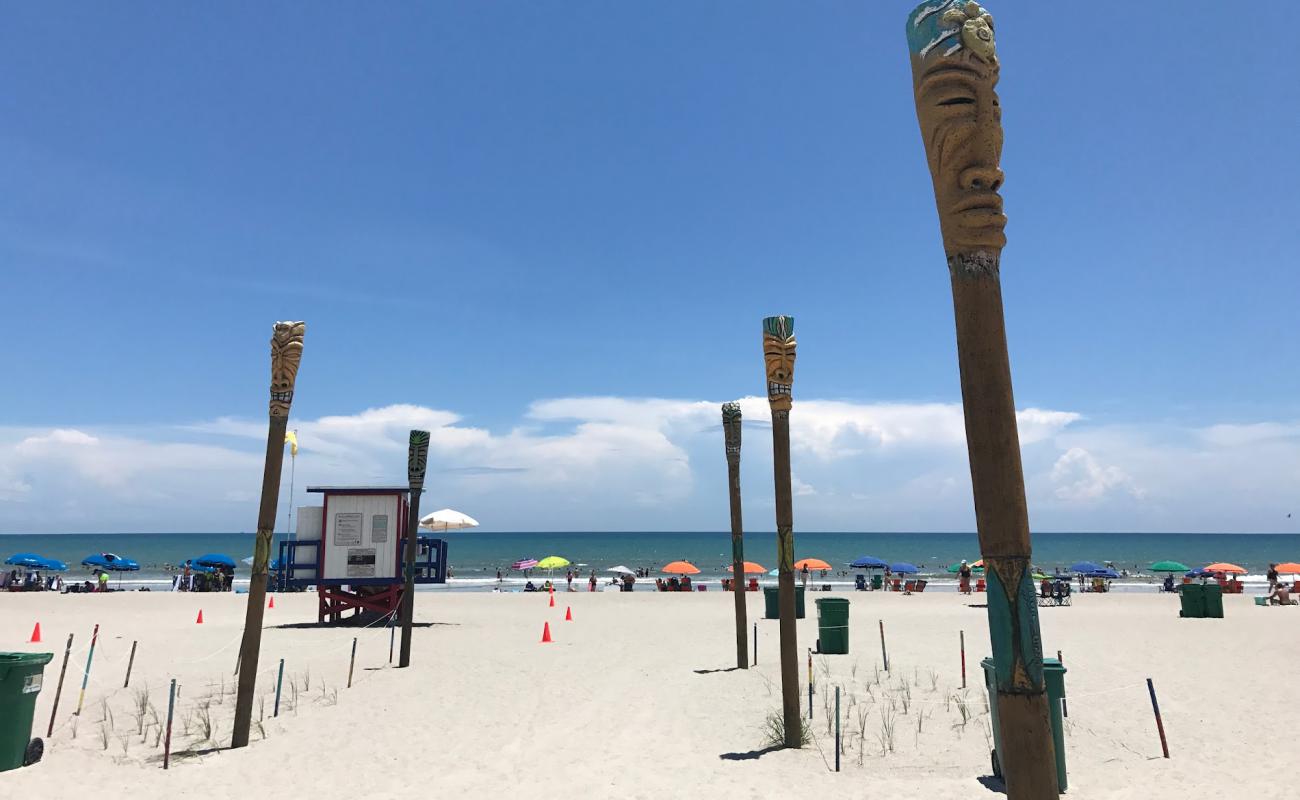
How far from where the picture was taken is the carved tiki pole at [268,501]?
34.9ft

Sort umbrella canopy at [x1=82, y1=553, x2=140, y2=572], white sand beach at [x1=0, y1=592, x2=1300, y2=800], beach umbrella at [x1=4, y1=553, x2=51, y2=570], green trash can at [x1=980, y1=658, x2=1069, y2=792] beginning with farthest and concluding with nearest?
umbrella canopy at [x1=82, y1=553, x2=140, y2=572] → beach umbrella at [x1=4, y1=553, x2=51, y2=570] → white sand beach at [x1=0, y1=592, x2=1300, y2=800] → green trash can at [x1=980, y1=658, x2=1069, y2=792]

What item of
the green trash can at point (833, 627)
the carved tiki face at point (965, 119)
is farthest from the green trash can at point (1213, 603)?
the carved tiki face at point (965, 119)

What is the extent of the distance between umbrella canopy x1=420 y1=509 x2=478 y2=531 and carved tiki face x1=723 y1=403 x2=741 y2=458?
17115mm

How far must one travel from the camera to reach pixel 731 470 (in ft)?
56.0

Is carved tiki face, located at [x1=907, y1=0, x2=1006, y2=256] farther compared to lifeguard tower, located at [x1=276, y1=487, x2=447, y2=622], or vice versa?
lifeguard tower, located at [x1=276, y1=487, x2=447, y2=622]

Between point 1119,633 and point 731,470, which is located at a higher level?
point 731,470

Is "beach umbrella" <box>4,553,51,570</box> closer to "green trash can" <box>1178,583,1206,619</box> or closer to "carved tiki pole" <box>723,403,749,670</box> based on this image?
"carved tiki pole" <box>723,403,749,670</box>

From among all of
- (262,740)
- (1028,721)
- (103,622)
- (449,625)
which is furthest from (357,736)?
(103,622)

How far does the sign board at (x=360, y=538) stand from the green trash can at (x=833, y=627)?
Result: 484 inches

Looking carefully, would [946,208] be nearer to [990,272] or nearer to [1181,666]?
[990,272]

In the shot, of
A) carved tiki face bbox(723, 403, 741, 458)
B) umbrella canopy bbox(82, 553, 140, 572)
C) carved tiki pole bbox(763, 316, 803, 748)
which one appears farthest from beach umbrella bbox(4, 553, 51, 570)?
carved tiki pole bbox(763, 316, 803, 748)

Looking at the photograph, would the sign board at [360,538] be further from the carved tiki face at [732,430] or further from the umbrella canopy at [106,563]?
the umbrella canopy at [106,563]

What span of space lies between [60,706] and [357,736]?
5.81 metres

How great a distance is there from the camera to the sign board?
2280cm
